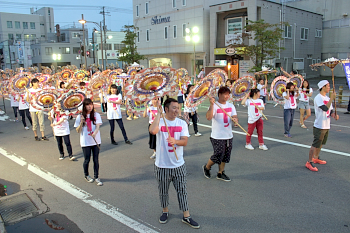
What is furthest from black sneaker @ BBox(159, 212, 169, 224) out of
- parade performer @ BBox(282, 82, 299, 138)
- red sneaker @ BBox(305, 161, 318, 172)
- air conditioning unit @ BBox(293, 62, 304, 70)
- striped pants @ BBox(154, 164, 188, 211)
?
air conditioning unit @ BBox(293, 62, 304, 70)

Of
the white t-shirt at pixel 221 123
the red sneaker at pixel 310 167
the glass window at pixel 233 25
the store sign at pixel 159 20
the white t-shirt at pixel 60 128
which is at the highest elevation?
the store sign at pixel 159 20

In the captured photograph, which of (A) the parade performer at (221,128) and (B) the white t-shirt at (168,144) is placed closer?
(B) the white t-shirt at (168,144)

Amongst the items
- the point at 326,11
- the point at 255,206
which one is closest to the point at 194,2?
the point at 326,11

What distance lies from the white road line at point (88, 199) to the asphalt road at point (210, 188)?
0.02 m

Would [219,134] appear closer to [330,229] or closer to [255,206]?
[255,206]

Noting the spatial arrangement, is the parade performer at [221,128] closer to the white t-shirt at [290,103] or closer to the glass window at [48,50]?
the white t-shirt at [290,103]

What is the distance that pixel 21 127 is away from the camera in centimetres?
1220

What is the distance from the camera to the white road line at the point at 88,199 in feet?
14.0

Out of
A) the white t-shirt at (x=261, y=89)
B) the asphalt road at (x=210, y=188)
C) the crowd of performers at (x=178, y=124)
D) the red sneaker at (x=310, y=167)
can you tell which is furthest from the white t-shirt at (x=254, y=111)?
the white t-shirt at (x=261, y=89)

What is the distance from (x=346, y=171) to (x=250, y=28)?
17024mm

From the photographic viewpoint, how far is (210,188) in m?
5.52

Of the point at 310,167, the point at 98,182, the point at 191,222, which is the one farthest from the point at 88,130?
the point at 310,167

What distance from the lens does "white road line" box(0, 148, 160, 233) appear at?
4.28 meters

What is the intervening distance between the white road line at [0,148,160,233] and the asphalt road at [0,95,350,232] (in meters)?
0.02
